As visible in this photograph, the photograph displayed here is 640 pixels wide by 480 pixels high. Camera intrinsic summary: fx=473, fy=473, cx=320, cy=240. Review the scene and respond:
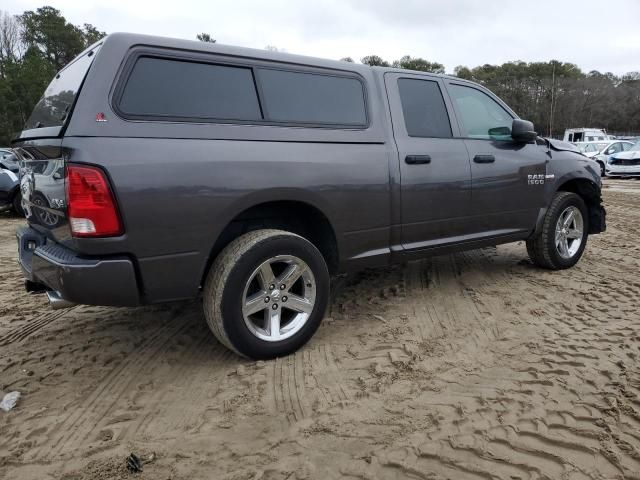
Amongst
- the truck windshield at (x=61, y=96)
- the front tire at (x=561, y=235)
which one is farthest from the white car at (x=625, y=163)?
the truck windshield at (x=61, y=96)

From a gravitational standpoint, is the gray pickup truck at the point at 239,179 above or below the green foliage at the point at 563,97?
below

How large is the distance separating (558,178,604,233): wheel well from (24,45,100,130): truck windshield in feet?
14.3

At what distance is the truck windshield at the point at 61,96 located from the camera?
2549 millimetres

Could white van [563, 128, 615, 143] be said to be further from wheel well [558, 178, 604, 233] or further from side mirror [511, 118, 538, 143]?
side mirror [511, 118, 538, 143]

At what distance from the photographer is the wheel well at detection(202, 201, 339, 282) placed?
9.59 ft

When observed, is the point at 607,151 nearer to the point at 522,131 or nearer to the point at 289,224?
Result: the point at 522,131

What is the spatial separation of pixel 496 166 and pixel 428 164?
83 centimetres

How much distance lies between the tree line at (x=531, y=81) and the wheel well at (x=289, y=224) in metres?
42.1

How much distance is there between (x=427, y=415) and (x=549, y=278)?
2.88 metres

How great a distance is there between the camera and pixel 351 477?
1932 millimetres

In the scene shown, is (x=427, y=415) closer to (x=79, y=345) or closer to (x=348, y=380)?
(x=348, y=380)

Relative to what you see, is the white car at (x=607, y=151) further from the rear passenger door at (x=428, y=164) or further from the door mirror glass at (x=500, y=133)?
the rear passenger door at (x=428, y=164)

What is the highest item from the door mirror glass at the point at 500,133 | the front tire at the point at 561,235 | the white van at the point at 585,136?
the white van at the point at 585,136

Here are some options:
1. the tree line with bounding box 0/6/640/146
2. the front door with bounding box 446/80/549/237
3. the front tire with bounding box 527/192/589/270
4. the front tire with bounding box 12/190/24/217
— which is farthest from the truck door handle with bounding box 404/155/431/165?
the tree line with bounding box 0/6/640/146
